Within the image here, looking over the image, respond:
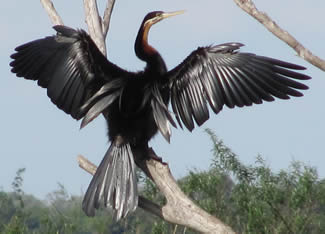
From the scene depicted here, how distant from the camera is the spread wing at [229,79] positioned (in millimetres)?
5191

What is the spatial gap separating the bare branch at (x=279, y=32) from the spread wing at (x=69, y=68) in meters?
0.96

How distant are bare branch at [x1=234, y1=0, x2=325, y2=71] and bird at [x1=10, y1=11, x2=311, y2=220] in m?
0.29

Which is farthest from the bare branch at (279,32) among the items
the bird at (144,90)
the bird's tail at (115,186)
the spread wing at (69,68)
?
→ the bird's tail at (115,186)

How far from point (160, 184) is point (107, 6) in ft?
6.66

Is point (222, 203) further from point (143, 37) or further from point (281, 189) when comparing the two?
point (143, 37)

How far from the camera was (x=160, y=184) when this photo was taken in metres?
4.94

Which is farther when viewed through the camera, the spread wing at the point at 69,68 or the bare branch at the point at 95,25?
the bare branch at the point at 95,25

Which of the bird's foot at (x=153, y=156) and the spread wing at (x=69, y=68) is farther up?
the spread wing at (x=69, y=68)

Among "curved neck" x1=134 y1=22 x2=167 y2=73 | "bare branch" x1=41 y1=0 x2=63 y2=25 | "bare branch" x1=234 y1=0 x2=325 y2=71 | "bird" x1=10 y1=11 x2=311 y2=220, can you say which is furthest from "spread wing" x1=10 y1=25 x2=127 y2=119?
"bare branch" x1=234 y1=0 x2=325 y2=71

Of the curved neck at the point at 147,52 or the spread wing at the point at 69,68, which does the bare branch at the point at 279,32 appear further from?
the spread wing at the point at 69,68

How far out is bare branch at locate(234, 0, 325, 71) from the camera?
482 centimetres

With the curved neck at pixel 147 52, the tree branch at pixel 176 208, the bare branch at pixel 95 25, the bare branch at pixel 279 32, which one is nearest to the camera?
the tree branch at pixel 176 208

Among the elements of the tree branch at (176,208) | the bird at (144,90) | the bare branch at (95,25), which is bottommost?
the tree branch at (176,208)

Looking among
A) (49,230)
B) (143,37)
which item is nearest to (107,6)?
(143,37)
